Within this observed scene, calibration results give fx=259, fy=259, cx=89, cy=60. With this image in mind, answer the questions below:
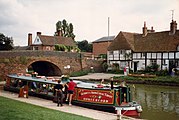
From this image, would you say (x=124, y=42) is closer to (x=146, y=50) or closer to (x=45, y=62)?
(x=146, y=50)

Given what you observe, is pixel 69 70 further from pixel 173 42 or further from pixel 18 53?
pixel 173 42

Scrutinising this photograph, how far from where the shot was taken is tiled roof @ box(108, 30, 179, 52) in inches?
1319

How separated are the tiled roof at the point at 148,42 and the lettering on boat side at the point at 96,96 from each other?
22.1 metres

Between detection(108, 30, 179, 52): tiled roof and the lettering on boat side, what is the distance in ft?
72.4

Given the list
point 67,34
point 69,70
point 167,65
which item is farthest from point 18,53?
point 67,34

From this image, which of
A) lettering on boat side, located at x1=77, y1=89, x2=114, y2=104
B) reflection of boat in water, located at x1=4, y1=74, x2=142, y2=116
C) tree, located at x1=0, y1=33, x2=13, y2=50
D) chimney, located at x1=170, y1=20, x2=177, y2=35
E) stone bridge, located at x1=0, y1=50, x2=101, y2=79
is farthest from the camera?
tree, located at x1=0, y1=33, x2=13, y2=50

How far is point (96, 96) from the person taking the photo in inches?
520

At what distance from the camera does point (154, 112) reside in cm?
1345

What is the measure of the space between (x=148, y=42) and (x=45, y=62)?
585 inches

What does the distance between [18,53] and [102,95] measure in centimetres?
2100

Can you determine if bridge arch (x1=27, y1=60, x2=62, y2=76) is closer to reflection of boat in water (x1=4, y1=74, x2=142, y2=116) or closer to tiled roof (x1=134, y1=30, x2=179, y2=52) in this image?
tiled roof (x1=134, y1=30, x2=179, y2=52)

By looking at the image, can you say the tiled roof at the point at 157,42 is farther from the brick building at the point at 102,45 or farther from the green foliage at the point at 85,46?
the green foliage at the point at 85,46

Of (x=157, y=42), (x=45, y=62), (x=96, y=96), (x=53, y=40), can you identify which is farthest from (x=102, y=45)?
(x=96, y=96)

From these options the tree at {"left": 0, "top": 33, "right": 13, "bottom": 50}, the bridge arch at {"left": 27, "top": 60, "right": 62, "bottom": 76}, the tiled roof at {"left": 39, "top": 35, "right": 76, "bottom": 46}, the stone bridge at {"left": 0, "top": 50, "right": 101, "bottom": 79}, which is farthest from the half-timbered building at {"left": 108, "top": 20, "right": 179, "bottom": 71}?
the tree at {"left": 0, "top": 33, "right": 13, "bottom": 50}
